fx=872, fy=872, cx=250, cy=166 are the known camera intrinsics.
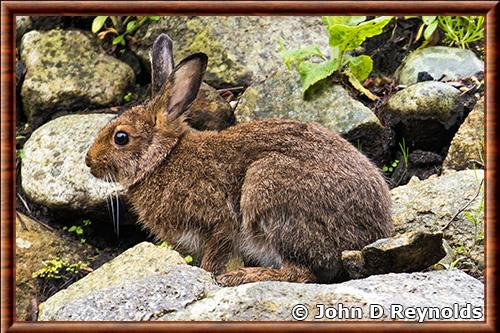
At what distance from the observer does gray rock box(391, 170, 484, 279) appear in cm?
711

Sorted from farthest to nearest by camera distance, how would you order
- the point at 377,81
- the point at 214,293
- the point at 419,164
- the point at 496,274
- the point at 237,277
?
the point at 377,81 < the point at 419,164 < the point at 237,277 < the point at 214,293 < the point at 496,274

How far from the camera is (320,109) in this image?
8.18 metres

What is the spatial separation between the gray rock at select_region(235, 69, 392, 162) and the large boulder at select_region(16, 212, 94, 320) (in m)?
1.99

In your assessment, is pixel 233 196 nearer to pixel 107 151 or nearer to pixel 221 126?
pixel 107 151

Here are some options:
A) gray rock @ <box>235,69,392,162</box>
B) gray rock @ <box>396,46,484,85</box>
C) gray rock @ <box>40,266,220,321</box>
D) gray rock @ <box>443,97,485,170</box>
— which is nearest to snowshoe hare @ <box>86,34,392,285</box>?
gray rock @ <box>40,266,220,321</box>

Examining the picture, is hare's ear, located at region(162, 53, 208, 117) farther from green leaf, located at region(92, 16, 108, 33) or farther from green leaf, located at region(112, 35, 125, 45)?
green leaf, located at region(112, 35, 125, 45)

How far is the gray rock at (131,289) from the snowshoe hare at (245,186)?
34 cm

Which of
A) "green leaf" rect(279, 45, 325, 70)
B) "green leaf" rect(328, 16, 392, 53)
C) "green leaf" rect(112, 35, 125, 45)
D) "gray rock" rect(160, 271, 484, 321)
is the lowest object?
"gray rock" rect(160, 271, 484, 321)

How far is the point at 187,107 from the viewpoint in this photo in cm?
729

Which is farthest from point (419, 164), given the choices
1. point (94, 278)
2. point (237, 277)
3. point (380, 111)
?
point (94, 278)

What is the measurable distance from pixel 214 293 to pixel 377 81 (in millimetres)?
3761

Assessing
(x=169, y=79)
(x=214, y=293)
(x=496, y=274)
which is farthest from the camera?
(x=169, y=79)

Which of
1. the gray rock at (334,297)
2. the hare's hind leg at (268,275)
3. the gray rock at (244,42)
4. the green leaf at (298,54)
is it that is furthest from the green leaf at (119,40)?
the gray rock at (334,297)

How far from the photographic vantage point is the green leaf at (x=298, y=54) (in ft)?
27.1
